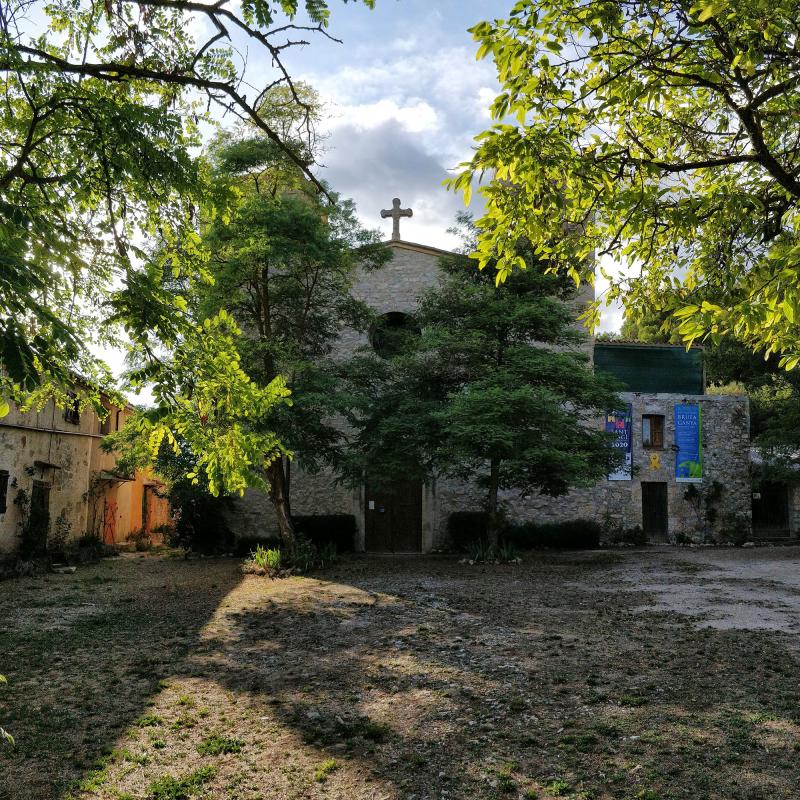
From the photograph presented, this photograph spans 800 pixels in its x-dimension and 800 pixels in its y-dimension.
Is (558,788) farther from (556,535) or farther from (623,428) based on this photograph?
(623,428)

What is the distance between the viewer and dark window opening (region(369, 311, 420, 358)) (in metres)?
17.3

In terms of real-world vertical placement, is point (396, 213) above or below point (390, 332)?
above

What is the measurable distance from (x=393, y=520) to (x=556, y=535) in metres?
4.25

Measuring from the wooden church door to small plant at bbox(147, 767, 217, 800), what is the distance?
14059 mm

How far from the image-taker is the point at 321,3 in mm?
4766

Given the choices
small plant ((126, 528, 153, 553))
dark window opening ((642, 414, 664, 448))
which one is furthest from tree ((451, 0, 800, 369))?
small plant ((126, 528, 153, 553))

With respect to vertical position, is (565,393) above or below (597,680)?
above

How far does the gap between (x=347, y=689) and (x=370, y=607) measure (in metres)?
3.79

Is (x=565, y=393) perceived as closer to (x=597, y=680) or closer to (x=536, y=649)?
(x=536, y=649)

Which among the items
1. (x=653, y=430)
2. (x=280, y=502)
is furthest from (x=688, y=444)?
(x=280, y=502)

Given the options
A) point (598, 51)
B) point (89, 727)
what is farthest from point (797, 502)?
point (89, 727)

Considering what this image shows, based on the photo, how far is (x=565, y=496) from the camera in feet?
57.1

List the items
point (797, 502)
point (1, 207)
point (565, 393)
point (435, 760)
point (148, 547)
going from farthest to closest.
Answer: point (797, 502) < point (148, 547) < point (565, 393) < point (435, 760) < point (1, 207)

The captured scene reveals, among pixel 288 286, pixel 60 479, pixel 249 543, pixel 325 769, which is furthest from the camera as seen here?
pixel 249 543
